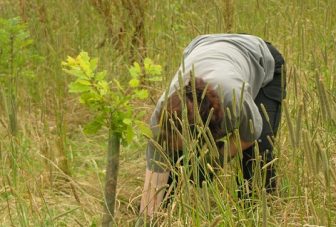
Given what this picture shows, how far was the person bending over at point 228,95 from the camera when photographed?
2.19m

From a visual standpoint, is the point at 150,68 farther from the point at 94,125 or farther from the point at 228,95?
the point at 228,95

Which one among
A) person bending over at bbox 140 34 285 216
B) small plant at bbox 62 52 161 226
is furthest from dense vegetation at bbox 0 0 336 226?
small plant at bbox 62 52 161 226

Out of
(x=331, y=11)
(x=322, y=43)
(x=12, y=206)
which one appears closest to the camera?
(x=12, y=206)

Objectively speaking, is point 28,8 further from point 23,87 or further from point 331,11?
point 331,11

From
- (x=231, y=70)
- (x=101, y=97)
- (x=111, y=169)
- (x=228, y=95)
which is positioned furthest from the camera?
(x=231, y=70)

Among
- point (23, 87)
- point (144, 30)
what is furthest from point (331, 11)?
point (23, 87)

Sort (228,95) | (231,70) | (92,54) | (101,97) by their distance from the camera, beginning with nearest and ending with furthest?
(101,97), (228,95), (231,70), (92,54)

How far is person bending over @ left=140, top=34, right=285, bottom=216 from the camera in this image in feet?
7.18

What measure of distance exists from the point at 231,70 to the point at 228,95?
15 cm

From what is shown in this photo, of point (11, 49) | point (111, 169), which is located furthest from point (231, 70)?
point (11, 49)

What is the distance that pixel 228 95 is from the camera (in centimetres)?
233

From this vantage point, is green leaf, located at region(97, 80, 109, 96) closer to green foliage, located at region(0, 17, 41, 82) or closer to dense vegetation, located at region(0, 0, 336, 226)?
dense vegetation, located at region(0, 0, 336, 226)

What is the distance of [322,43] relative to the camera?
3.72 m

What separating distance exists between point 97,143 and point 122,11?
921mm
